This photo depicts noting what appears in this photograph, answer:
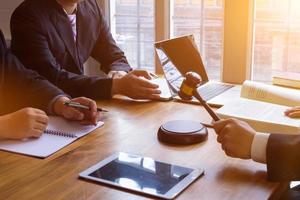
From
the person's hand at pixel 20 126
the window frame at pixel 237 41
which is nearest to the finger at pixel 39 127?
the person's hand at pixel 20 126

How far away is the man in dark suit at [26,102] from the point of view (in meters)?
1.28

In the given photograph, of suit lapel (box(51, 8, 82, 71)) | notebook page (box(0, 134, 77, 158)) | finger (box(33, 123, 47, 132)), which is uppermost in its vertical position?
suit lapel (box(51, 8, 82, 71))

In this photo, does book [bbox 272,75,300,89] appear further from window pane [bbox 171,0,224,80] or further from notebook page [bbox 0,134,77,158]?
notebook page [bbox 0,134,77,158]

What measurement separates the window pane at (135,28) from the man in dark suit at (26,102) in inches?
42.8

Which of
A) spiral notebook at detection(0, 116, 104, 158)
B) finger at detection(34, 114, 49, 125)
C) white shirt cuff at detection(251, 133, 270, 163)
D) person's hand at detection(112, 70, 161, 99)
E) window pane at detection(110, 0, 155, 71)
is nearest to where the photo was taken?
white shirt cuff at detection(251, 133, 270, 163)

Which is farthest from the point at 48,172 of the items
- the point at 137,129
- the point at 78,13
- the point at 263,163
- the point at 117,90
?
the point at 78,13

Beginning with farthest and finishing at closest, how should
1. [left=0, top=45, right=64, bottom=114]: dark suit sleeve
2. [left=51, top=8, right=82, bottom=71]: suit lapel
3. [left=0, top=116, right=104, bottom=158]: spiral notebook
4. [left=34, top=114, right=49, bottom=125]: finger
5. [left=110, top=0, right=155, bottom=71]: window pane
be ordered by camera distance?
1. [left=110, top=0, right=155, bottom=71]: window pane
2. [left=51, top=8, right=82, bottom=71]: suit lapel
3. [left=0, top=45, right=64, bottom=114]: dark suit sleeve
4. [left=34, top=114, right=49, bottom=125]: finger
5. [left=0, top=116, right=104, bottom=158]: spiral notebook

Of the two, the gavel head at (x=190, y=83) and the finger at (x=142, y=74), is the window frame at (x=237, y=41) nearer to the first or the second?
the finger at (x=142, y=74)

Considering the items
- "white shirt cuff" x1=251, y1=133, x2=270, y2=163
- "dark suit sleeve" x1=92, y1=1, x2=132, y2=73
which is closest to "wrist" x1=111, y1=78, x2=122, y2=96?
"dark suit sleeve" x1=92, y1=1, x2=132, y2=73

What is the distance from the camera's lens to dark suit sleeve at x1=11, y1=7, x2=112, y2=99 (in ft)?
5.76

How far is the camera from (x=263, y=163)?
1114 mm

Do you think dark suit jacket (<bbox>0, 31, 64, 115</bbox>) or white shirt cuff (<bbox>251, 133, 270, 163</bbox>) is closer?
white shirt cuff (<bbox>251, 133, 270, 163</bbox>)

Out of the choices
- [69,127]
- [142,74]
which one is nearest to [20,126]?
[69,127]

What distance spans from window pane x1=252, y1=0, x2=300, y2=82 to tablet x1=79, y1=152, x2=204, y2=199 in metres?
1.29
